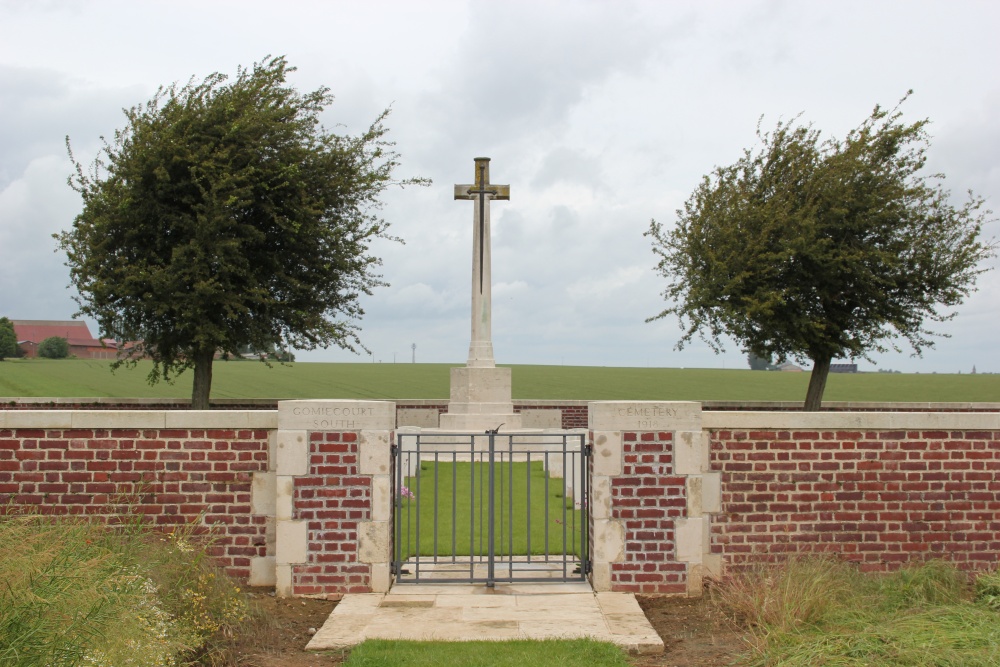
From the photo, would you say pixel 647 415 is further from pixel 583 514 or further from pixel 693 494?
pixel 583 514

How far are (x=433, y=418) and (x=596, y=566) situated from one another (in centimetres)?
1352

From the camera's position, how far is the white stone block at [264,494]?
7758mm

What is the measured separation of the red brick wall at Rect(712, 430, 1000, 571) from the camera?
791 centimetres

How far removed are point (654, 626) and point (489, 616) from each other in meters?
1.34

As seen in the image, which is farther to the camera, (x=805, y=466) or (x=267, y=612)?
(x=805, y=466)

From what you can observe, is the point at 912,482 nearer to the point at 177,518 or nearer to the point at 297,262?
the point at 177,518

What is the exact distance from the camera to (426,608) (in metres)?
7.02

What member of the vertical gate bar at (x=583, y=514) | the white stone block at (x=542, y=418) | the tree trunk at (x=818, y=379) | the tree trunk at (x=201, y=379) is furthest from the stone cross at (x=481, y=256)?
the vertical gate bar at (x=583, y=514)

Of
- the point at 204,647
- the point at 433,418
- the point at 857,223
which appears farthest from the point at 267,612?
the point at 857,223

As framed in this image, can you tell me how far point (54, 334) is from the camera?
188ft

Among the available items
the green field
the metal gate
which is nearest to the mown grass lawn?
the metal gate

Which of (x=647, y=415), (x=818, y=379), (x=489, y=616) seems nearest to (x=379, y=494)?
(x=489, y=616)

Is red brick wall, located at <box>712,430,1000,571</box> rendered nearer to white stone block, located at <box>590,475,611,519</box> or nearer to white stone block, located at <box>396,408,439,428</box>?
white stone block, located at <box>590,475,611,519</box>

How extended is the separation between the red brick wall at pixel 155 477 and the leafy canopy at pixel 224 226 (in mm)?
9228
